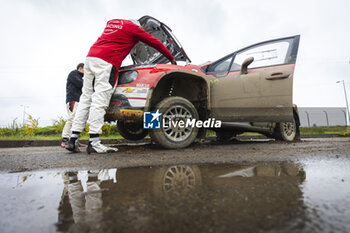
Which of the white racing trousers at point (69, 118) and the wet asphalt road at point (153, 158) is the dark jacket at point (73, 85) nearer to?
the white racing trousers at point (69, 118)

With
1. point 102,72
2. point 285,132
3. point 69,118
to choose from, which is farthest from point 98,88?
point 285,132

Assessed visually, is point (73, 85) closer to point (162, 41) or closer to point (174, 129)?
point (162, 41)

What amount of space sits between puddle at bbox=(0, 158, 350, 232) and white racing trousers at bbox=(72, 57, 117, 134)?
1.49 m

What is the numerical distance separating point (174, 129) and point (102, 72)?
1320mm

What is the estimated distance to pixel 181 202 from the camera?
94 cm

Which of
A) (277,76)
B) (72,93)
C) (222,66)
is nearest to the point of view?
(277,76)

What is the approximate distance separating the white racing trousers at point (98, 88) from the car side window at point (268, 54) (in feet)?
7.05

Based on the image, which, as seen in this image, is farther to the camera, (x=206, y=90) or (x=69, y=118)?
(x=69, y=118)

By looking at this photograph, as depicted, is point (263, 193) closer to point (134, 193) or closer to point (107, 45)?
point (134, 193)

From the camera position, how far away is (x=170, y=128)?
3.30 m

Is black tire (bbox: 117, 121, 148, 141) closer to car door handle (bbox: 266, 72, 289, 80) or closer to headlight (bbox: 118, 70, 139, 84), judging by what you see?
headlight (bbox: 118, 70, 139, 84)

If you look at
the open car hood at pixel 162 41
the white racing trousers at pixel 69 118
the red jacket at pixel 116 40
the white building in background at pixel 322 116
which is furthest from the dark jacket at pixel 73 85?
the white building in background at pixel 322 116

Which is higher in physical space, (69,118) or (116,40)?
(116,40)

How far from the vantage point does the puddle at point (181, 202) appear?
0.73 metres
